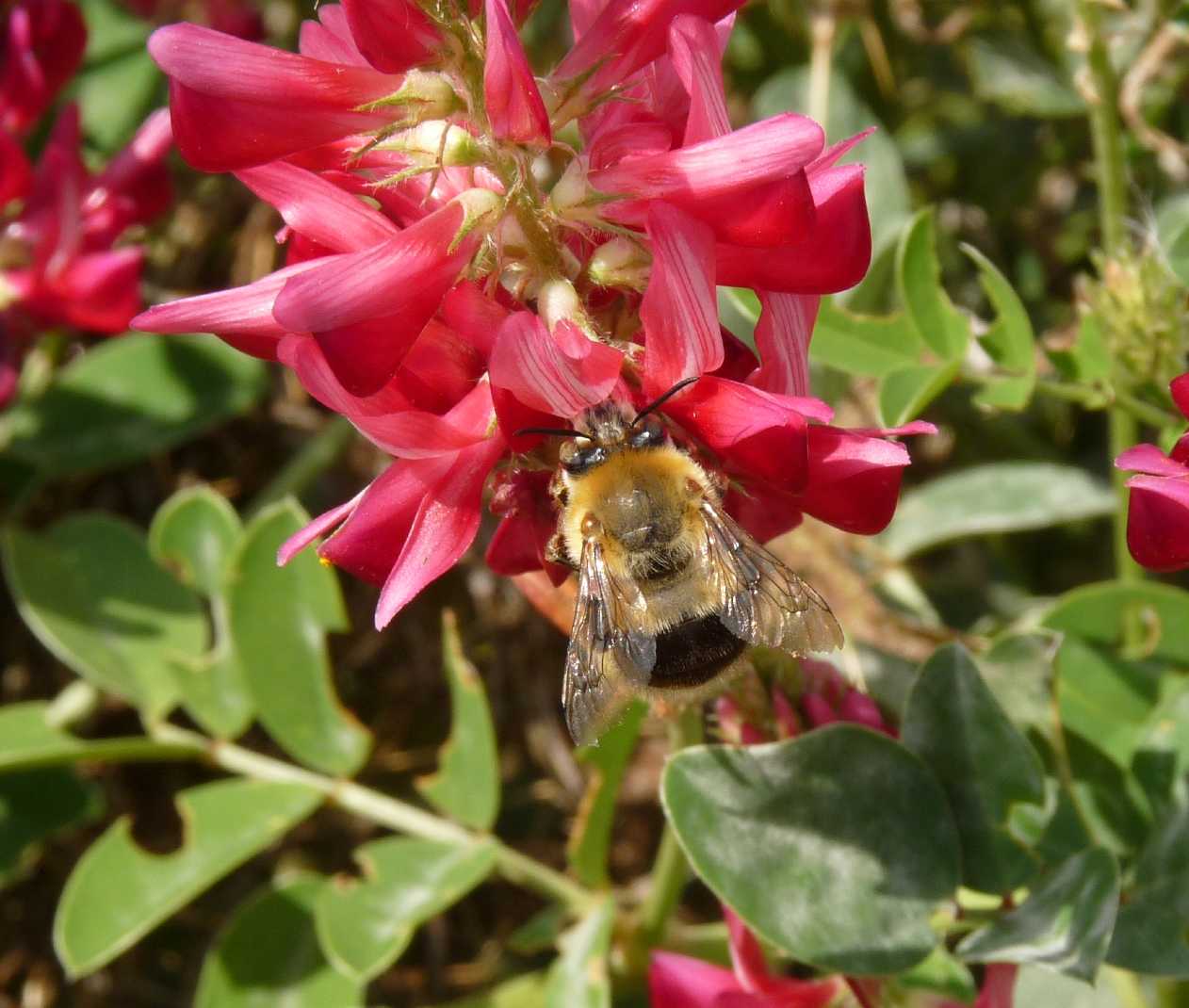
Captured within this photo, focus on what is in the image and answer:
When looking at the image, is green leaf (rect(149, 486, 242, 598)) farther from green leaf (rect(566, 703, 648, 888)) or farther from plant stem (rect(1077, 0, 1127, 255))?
plant stem (rect(1077, 0, 1127, 255))

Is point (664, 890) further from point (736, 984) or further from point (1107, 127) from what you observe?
point (1107, 127)

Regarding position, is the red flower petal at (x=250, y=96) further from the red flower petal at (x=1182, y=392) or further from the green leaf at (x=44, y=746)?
the green leaf at (x=44, y=746)

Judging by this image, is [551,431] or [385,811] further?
[385,811]

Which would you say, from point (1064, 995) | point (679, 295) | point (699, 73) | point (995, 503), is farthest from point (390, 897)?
point (995, 503)

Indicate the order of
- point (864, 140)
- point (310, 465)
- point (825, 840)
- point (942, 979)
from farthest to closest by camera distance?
point (310, 465)
point (864, 140)
point (942, 979)
point (825, 840)

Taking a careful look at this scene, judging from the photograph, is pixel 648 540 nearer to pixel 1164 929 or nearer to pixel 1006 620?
pixel 1164 929
